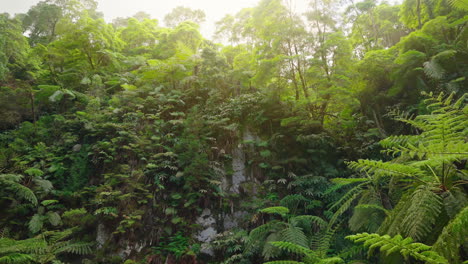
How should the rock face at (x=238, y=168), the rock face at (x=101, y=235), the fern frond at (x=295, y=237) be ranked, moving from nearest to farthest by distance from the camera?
the fern frond at (x=295, y=237)
the rock face at (x=101, y=235)
the rock face at (x=238, y=168)

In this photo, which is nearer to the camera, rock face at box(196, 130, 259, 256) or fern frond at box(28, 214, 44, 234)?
fern frond at box(28, 214, 44, 234)

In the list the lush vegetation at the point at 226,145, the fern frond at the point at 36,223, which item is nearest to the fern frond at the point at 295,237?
the lush vegetation at the point at 226,145

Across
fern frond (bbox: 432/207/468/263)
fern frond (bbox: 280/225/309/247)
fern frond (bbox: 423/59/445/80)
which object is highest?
fern frond (bbox: 423/59/445/80)

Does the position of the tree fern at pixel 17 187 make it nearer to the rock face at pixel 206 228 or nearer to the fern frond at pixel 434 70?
the rock face at pixel 206 228

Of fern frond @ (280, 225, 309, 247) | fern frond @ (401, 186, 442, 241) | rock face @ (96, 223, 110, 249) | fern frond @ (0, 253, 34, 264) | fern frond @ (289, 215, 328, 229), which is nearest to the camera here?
fern frond @ (401, 186, 442, 241)

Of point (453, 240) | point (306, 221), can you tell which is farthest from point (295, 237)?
point (453, 240)

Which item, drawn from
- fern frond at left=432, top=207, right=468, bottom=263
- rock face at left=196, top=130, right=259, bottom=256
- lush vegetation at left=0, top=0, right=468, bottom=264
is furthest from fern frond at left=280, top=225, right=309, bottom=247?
fern frond at left=432, top=207, right=468, bottom=263

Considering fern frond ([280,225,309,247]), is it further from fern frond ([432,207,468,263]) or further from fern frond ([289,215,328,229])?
fern frond ([432,207,468,263])

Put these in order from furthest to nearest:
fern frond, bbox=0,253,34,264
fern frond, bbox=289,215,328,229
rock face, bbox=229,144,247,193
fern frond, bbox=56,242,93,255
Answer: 1. rock face, bbox=229,144,247,193
2. fern frond, bbox=56,242,93,255
3. fern frond, bbox=289,215,328,229
4. fern frond, bbox=0,253,34,264

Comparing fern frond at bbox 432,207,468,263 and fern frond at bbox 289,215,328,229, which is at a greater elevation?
fern frond at bbox 432,207,468,263

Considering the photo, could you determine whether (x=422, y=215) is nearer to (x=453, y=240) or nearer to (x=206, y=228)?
(x=453, y=240)

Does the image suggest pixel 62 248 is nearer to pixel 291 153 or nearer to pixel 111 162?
pixel 111 162

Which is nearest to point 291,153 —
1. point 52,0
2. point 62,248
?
point 62,248

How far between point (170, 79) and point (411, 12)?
9876 millimetres
